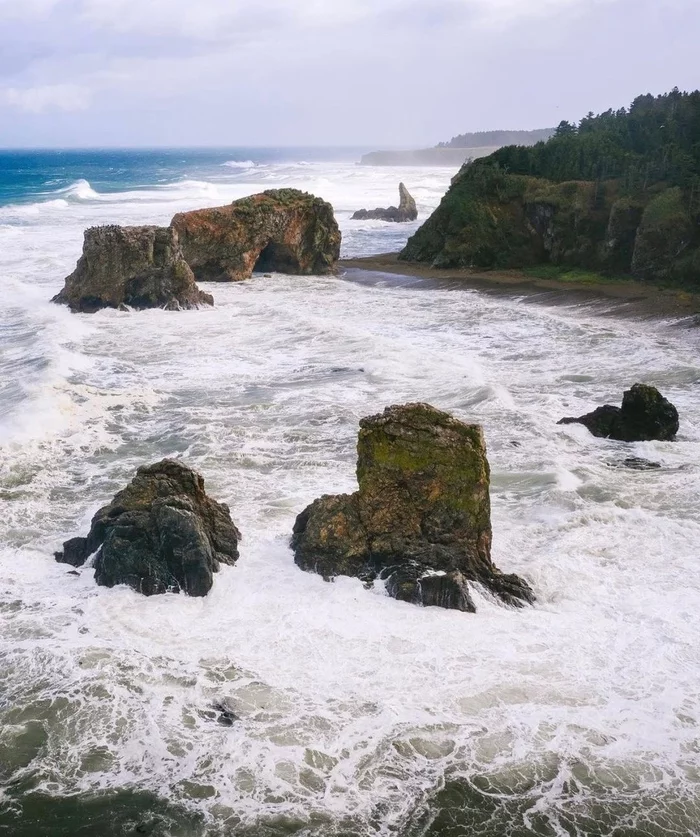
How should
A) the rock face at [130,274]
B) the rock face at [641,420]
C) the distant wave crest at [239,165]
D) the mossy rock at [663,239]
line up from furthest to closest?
the distant wave crest at [239,165] → the mossy rock at [663,239] → the rock face at [130,274] → the rock face at [641,420]

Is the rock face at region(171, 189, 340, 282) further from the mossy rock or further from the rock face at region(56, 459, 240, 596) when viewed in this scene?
the rock face at region(56, 459, 240, 596)

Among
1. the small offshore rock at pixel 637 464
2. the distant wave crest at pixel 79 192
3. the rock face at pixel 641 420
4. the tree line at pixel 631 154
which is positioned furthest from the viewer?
the distant wave crest at pixel 79 192

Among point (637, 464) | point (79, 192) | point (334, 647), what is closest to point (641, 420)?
point (637, 464)

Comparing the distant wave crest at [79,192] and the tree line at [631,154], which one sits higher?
the tree line at [631,154]

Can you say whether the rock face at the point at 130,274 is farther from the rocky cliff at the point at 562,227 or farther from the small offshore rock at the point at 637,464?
the small offshore rock at the point at 637,464

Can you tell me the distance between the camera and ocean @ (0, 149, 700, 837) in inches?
287

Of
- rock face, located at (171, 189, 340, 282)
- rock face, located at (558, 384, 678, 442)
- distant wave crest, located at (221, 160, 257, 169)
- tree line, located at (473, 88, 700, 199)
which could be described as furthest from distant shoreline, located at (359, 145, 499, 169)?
rock face, located at (558, 384, 678, 442)

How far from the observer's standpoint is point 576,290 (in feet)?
105

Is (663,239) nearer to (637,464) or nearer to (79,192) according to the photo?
(637,464)

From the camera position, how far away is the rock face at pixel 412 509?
427 inches

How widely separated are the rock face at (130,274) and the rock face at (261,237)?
4.70 meters

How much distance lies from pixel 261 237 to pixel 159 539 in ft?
88.5

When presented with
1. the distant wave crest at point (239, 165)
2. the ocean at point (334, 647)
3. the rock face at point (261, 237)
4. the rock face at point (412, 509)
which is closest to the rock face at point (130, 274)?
the rock face at point (261, 237)

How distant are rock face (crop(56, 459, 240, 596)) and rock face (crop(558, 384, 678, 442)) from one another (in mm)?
7901
